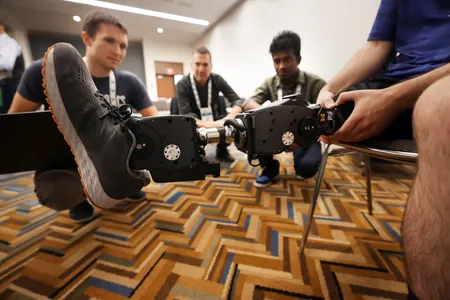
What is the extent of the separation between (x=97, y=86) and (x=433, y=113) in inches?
54.4

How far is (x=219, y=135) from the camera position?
482 mm

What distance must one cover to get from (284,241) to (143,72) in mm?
6935

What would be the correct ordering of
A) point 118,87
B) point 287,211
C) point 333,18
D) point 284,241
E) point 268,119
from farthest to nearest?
point 333,18 → point 118,87 → point 287,211 → point 284,241 → point 268,119

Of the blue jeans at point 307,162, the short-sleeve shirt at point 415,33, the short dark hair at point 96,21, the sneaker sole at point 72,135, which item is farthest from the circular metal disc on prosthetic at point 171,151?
the short dark hair at point 96,21

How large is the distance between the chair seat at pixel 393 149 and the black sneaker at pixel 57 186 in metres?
1.06

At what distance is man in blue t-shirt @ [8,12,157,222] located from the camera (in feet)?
2.58

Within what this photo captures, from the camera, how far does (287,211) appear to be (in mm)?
1000

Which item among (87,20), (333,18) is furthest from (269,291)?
(333,18)

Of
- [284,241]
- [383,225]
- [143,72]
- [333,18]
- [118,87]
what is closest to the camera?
[284,241]

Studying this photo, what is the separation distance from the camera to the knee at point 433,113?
215mm

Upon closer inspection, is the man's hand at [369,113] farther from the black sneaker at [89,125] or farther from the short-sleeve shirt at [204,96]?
the short-sleeve shirt at [204,96]

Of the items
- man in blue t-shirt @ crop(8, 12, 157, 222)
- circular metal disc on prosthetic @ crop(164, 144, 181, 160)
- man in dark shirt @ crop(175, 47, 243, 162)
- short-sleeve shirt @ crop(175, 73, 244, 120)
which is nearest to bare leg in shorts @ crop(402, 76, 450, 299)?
circular metal disc on prosthetic @ crop(164, 144, 181, 160)

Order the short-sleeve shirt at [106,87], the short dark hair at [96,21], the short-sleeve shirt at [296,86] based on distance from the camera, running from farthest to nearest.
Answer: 1. the short-sleeve shirt at [296,86]
2. the short dark hair at [96,21]
3. the short-sleeve shirt at [106,87]

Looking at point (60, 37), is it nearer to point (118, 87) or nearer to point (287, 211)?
point (118, 87)
